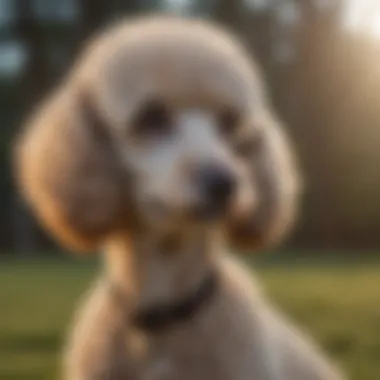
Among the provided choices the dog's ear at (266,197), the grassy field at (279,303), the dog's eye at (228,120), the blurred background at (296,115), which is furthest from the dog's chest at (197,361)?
the blurred background at (296,115)

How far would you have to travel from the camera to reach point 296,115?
359 centimetres

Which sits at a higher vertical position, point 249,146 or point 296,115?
point 296,115

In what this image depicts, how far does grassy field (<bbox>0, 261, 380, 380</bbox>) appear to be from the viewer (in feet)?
7.60

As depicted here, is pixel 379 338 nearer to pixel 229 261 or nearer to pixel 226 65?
pixel 229 261

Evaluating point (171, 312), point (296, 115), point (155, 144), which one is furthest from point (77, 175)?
point (296, 115)

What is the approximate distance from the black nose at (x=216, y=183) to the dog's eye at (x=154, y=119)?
0.09 metres

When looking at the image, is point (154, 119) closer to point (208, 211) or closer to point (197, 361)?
point (208, 211)

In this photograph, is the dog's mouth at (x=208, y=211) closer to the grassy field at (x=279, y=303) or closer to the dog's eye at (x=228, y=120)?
the dog's eye at (x=228, y=120)

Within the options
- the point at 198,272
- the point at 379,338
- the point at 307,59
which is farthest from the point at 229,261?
the point at 307,59

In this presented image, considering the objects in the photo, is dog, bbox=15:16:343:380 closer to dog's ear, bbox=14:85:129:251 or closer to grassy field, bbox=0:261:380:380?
dog's ear, bbox=14:85:129:251

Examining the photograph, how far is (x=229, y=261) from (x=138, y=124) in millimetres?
282

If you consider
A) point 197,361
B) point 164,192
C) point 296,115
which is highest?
point 296,115

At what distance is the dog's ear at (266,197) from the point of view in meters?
1.40

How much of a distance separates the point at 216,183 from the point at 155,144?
4.6 inches
